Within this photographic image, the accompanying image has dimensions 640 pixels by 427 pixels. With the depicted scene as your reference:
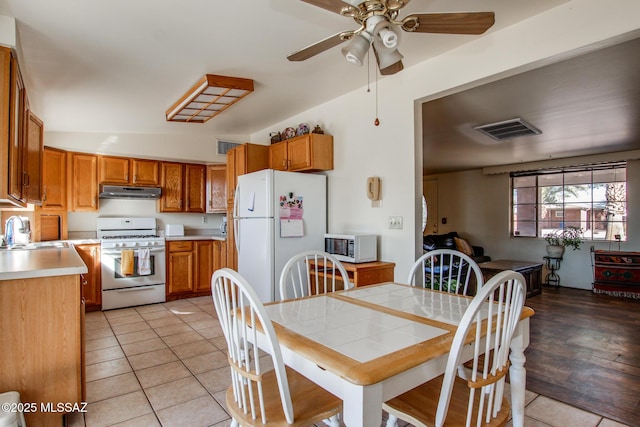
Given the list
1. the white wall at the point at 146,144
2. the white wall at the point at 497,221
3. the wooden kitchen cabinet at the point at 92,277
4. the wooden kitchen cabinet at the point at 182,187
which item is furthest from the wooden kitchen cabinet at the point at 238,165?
the white wall at the point at 497,221

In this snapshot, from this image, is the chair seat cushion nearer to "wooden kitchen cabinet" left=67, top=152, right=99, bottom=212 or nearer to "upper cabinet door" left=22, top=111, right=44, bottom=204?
"upper cabinet door" left=22, top=111, right=44, bottom=204

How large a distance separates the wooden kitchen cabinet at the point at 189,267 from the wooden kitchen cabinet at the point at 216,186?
1.83 feet

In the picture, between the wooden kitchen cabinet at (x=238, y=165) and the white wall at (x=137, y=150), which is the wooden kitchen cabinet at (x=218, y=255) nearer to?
the wooden kitchen cabinet at (x=238, y=165)

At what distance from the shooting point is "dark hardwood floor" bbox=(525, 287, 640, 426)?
222 cm

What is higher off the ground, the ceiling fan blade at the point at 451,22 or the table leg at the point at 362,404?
the ceiling fan blade at the point at 451,22

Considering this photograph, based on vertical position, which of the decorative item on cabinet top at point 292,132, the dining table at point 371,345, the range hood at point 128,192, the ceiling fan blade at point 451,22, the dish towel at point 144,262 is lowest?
the dish towel at point 144,262

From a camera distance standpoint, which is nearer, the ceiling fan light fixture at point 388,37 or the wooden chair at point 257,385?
the wooden chair at point 257,385

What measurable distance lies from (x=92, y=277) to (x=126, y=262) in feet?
1.32

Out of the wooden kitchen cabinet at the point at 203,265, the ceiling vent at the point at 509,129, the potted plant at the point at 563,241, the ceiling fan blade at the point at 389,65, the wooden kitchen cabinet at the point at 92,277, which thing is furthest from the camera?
the potted plant at the point at 563,241

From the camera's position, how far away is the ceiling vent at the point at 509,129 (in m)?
3.96

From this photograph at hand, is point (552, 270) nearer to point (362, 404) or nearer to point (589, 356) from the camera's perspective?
point (589, 356)

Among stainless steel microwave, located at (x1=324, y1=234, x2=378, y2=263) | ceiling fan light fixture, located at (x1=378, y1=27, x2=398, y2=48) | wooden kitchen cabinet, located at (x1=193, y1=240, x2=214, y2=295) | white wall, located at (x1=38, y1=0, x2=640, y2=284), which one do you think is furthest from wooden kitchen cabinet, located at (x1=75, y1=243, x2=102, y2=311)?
ceiling fan light fixture, located at (x1=378, y1=27, x2=398, y2=48)

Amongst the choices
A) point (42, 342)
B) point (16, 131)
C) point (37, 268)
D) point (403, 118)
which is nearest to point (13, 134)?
point (16, 131)

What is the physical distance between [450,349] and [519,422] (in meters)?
0.58
